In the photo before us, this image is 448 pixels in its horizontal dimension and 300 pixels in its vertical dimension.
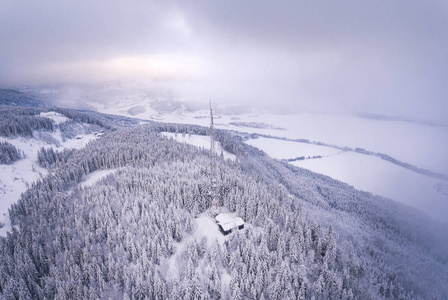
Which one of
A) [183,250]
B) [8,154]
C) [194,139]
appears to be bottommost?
[183,250]

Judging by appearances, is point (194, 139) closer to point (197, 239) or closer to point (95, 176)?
point (95, 176)

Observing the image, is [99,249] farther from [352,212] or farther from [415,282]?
[352,212]

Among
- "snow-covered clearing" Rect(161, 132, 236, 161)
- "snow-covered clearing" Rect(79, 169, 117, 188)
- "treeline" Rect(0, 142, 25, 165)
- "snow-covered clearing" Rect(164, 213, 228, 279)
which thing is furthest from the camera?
"snow-covered clearing" Rect(161, 132, 236, 161)

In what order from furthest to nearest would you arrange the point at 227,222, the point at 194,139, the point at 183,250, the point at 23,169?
the point at 194,139
the point at 23,169
the point at 227,222
the point at 183,250

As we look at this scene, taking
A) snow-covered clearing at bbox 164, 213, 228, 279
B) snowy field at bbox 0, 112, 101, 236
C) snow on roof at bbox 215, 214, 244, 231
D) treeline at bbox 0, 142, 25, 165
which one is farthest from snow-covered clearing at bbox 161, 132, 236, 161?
snow on roof at bbox 215, 214, 244, 231

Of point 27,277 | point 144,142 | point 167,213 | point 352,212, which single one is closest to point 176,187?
point 167,213

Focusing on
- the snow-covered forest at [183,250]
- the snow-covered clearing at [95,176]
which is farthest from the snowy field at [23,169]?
the snow-covered clearing at [95,176]

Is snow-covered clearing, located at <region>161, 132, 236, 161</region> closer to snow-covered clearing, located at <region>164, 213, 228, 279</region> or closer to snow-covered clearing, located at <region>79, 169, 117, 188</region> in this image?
snow-covered clearing, located at <region>79, 169, 117, 188</region>

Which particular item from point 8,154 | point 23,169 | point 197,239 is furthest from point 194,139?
point 197,239
